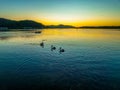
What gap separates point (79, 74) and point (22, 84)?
25.9ft

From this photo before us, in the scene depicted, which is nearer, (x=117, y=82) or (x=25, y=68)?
(x=117, y=82)

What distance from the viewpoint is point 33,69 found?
26.5 metres

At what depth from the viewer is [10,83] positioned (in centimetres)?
1994

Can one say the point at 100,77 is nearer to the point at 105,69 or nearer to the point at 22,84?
the point at 105,69

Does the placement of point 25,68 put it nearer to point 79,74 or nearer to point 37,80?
point 37,80

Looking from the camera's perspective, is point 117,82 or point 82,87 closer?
point 82,87

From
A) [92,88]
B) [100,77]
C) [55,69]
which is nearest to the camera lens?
[92,88]

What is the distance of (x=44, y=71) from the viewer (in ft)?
83.1

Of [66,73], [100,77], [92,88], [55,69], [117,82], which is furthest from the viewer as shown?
[55,69]

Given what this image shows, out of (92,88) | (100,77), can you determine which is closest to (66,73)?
(100,77)

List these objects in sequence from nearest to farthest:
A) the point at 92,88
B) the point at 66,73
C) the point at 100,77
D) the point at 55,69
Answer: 1. the point at 92,88
2. the point at 100,77
3. the point at 66,73
4. the point at 55,69

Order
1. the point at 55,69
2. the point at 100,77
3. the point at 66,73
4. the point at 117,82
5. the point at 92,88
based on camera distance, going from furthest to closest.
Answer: the point at 55,69 → the point at 66,73 → the point at 100,77 → the point at 117,82 → the point at 92,88

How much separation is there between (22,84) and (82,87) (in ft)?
21.2

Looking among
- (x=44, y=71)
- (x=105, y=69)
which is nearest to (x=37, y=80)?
(x=44, y=71)
